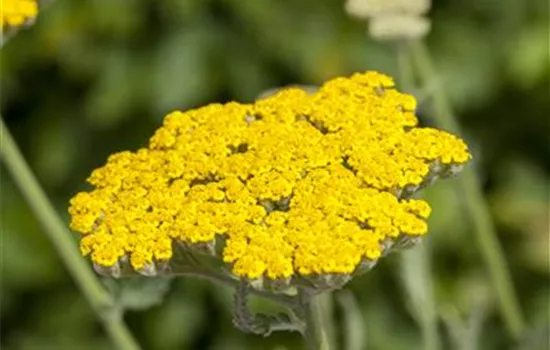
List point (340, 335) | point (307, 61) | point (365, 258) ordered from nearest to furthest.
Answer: point (365, 258) < point (340, 335) < point (307, 61)

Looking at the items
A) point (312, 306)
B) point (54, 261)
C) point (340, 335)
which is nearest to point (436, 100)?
point (340, 335)

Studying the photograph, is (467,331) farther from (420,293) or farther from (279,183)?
(279,183)

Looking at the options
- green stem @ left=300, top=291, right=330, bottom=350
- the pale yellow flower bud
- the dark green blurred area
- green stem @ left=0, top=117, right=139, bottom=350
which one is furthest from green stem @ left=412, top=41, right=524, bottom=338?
the dark green blurred area

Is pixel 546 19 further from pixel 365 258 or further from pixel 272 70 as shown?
pixel 365 258

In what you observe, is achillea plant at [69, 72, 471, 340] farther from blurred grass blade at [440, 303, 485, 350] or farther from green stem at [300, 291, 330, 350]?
blurred grass blade at [440, 303, 485, 350]

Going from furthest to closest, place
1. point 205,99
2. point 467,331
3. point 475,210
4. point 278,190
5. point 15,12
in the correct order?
point 205,99, point 475,210, point 467,331, point 15,12, point 278,190

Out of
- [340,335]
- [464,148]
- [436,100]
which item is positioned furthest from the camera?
[340,335]

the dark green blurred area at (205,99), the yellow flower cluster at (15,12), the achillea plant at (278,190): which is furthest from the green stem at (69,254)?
the dark green blurred area at (205,99)

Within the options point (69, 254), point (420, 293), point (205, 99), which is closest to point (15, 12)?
point (69, 254)
